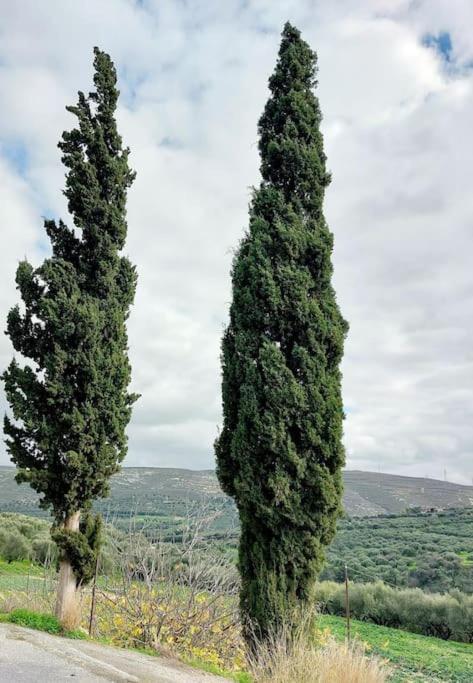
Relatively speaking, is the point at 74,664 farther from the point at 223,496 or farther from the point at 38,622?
the point at 223,496

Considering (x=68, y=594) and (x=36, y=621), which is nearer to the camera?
(x=36, y=621)

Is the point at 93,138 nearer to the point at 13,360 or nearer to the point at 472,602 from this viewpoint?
the point at 13,360

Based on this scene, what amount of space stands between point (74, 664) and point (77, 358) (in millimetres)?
5488

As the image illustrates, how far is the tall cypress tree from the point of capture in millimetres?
9117

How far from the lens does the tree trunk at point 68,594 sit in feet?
30.8

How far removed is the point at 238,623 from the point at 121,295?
6.55m

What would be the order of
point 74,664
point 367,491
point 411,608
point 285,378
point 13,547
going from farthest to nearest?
point 367,491, point 13,547, point 411,608, point 285,378, point 74,664

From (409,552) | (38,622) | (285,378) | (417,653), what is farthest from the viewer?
(409,552)

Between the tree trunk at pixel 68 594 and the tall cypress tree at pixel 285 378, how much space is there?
2.82 metres

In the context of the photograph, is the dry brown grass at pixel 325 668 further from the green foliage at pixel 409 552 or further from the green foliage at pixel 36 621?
the green foliage at pixel 409 552

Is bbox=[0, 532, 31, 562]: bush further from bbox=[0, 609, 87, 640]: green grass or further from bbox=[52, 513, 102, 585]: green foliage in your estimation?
bbox=[0, 609, 87, 640]: green grass

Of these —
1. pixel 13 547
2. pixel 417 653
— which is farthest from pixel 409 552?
pixel 13 547

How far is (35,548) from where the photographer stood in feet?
101

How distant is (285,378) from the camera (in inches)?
381
